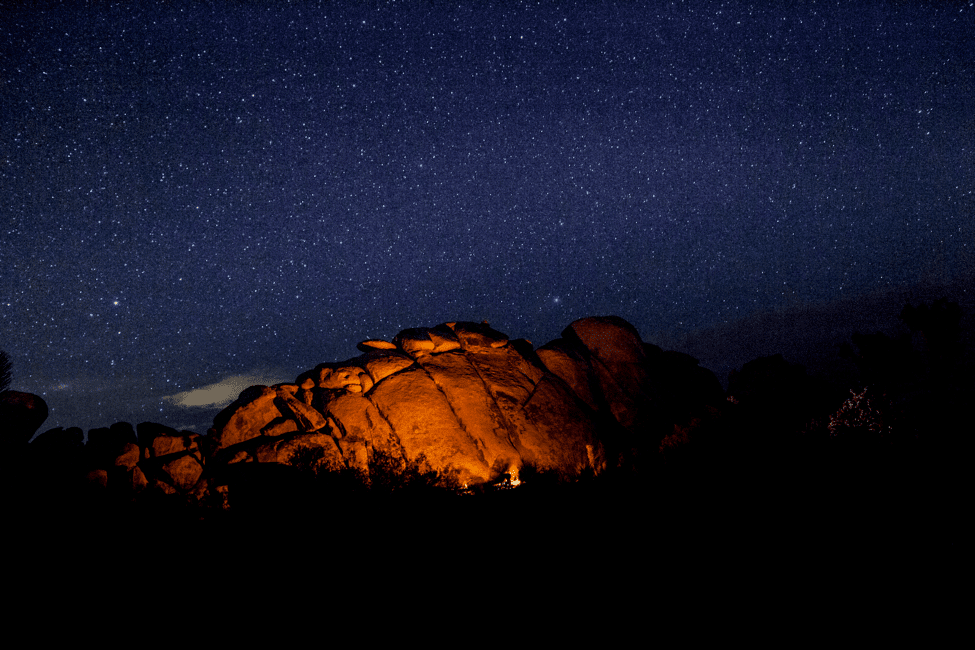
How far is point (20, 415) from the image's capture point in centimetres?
1634

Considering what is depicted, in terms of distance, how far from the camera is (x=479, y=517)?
11.8m

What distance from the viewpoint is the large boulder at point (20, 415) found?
1591 cm

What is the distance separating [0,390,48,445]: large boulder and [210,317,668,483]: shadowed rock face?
7.01 m

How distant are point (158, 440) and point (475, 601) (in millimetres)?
14361

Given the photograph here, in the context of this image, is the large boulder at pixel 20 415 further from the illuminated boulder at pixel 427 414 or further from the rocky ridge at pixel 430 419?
the illuminated boulder at pixel 427 414

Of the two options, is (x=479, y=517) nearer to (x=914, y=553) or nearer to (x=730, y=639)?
(x=730, y=639)

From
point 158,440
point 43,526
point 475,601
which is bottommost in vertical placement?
point 475,601

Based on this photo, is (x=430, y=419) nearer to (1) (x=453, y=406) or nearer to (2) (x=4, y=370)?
(1) (x=453, y=406)

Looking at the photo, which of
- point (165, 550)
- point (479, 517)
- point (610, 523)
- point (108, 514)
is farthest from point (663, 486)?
point (108, 514)

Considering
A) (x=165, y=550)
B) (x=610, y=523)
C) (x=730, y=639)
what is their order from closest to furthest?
(x=730, y=639) → (x=610, y=523) → (x=165, y=550)

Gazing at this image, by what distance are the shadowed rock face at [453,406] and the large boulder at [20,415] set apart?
7.01 m

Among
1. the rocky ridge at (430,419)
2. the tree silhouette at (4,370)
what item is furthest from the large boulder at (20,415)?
the tree silhouette at (4,370)

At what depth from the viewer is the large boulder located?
52.2ft

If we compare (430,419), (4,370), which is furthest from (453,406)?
(4,370)
